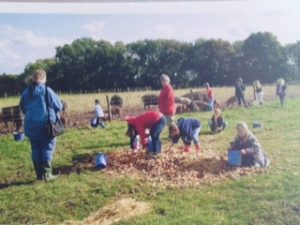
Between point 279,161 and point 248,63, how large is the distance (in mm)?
631

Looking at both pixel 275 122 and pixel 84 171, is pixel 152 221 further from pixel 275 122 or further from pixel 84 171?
pixel 275 122

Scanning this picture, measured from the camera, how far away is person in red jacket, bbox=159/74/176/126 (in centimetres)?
306

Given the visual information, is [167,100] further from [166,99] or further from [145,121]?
[145,121]

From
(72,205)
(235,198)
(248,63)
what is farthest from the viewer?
(248,63)

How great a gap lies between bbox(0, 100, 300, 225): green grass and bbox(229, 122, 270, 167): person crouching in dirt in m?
0.08

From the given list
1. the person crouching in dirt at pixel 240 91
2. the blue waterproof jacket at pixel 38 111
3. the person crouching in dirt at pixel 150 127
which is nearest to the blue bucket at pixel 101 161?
the person crouching in dirt at pixel 150 127

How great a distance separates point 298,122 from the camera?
10.9 ft

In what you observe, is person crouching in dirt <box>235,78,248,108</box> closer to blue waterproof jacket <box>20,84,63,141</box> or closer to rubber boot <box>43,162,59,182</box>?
blue waterproof jacket <box>20,84,63,141</box>

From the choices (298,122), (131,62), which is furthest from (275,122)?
(131,62)

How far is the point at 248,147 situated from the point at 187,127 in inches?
15.9

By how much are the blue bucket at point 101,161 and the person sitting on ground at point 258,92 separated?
1.01 meters

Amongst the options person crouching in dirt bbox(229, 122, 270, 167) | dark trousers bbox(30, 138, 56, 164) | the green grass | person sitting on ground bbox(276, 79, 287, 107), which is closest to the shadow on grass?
the green grass

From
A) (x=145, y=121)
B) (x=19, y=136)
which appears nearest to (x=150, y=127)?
(x=145, y=121)

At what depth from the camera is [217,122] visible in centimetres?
326
